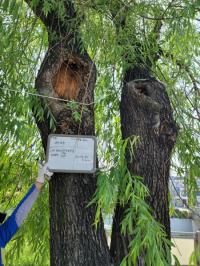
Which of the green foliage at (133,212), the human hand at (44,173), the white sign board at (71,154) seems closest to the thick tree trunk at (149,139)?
the green foliage at (133,212)

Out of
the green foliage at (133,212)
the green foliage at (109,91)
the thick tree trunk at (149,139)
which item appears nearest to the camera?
the green foliage at (133,212)

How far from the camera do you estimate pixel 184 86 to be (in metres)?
2.38

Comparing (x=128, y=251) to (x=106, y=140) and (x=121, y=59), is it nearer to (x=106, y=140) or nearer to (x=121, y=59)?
(x=106, y=140)

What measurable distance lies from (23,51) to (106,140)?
75cm

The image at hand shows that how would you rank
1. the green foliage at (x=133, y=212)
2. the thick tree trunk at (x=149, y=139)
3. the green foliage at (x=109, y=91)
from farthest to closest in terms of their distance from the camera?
the thick tree trunk at (x=149, y=139)
the green foliage at (x=109, y=91)
the green foliage at (x=133, y=212)

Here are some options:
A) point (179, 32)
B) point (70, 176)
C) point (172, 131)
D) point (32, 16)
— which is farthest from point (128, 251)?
point (32, 16)

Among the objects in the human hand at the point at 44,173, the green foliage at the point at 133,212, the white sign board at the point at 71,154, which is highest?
the white sign board at the point at 71,154

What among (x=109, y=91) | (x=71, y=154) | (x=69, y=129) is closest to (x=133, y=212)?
(x=71, y=154)

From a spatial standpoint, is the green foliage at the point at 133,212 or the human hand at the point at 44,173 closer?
the green foliage at the point at 133,212

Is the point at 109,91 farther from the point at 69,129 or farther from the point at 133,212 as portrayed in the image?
the point at 133,212

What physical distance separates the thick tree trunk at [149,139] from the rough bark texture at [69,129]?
0.14 metres

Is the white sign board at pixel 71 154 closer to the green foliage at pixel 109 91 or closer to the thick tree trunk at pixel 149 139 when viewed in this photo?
the green foliage at pixel 109 91

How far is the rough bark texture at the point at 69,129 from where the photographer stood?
1.61m

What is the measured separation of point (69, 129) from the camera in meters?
1.74
